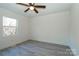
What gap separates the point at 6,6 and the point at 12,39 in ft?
1.40

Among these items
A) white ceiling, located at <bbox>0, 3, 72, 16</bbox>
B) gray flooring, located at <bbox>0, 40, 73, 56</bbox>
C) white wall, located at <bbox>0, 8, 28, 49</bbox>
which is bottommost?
gray flooring, located at <bbox>0, 40, 73, 56</bbox>

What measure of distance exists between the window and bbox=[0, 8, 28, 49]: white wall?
4cm

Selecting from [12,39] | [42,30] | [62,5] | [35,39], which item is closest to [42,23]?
[42,30]

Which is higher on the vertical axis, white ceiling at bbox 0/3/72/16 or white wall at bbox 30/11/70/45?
white ceiling at bbox 0/3/72/16

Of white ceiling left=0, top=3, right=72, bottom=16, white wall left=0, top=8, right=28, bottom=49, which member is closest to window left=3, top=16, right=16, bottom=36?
white wall left=0, top=8, right=28, bottom=49

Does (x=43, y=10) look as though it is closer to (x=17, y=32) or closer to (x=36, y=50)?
(x=17, y=32)

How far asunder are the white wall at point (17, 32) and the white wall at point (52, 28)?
100 mm

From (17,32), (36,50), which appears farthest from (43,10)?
(36,50)

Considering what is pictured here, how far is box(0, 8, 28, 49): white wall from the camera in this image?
93 centimetres

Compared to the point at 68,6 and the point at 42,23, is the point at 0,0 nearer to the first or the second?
the point at 42,23

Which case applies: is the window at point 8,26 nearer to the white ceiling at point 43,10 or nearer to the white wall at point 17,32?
the white wall at point 17,32

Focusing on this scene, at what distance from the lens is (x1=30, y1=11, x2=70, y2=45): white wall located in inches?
38.1

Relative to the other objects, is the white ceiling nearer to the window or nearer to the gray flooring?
the window

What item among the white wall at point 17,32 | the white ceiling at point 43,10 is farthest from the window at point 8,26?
the white ceiling at point 43,10
